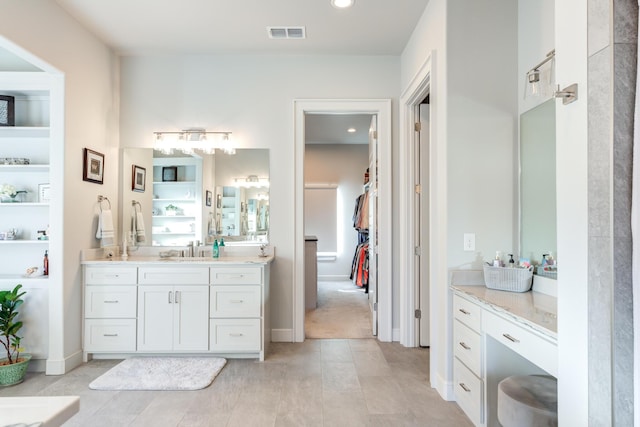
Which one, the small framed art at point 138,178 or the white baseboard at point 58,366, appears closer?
the white baseboard at point 58,366

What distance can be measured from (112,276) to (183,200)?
100 centimetres

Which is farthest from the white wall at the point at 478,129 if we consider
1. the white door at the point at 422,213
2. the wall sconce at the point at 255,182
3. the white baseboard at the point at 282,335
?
the wall sconce at the point at 255,182

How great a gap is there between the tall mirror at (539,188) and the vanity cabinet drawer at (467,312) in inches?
17.7

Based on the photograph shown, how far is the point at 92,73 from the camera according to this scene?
11.3 ft

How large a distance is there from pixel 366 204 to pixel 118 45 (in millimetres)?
4451

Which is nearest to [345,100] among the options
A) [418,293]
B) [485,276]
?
[418,293]

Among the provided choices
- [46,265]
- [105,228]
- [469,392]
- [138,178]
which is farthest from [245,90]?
[469,392]

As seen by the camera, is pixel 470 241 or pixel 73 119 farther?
pixel 73 119

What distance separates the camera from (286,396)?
262 cm

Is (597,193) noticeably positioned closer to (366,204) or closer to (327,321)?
(327,321)

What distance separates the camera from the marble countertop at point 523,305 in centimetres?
158

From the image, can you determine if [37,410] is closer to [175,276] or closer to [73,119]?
[175,276]

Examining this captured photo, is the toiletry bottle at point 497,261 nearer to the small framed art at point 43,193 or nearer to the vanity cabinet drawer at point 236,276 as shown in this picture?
the vanity cabinet drawer at point 236,276

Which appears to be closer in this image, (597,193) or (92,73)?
(597,193)
